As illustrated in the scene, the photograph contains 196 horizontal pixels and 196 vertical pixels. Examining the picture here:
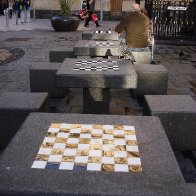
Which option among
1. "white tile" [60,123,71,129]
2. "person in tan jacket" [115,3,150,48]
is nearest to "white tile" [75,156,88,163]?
"white tile" [60,123,71,129]

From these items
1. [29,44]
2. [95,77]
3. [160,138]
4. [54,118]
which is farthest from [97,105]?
[29,44]

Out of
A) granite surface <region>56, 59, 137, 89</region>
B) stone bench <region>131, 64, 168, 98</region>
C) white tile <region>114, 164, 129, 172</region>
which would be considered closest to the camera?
white tile <region>114, 164, 129, 172</region>

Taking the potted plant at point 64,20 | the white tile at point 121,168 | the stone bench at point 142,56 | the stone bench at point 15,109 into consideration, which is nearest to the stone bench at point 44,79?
the stone bench at point 15,109

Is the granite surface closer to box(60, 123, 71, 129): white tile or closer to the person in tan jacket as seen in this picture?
box(60, 123, 71, 129): white tile

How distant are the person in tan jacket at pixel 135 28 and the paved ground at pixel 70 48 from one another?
3.58 feet

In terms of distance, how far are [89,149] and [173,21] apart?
12140 millimetres

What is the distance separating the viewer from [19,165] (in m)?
2.47

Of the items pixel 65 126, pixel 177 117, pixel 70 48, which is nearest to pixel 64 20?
pixel 70 48

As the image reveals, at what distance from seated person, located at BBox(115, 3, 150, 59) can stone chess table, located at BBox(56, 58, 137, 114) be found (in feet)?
4.89

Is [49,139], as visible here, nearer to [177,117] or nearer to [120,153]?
[120,153]

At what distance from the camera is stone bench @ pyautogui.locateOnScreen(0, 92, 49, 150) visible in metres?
4.23

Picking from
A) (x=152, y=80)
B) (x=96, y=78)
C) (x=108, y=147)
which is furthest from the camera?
(x=152, y=80)

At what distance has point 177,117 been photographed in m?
4.23

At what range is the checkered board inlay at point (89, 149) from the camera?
2.52 m
